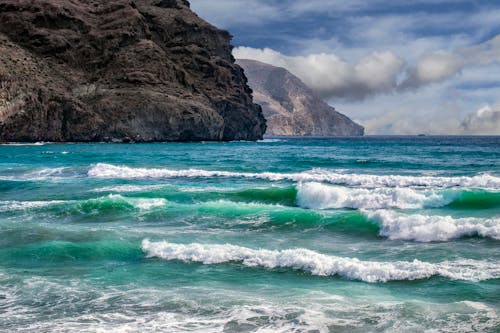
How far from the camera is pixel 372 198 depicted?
955 inches

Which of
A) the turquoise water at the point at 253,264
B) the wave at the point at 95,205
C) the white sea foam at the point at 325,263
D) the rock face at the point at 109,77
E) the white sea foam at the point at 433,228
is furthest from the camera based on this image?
the rock face at the point at 109,77

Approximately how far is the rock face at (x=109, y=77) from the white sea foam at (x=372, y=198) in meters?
95.5

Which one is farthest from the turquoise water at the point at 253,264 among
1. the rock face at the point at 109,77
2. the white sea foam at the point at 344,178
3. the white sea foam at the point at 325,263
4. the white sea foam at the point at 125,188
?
the rock face at the point at 109,77

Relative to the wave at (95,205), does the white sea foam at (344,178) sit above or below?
above

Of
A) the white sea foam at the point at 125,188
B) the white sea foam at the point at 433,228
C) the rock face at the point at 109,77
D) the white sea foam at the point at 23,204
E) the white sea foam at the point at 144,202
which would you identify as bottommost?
the white sea foam at the point at 23,204

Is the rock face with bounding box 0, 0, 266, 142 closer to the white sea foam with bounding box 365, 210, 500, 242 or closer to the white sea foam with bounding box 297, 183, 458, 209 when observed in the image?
the white sea foam with bounding box 297, 183, 458, 209

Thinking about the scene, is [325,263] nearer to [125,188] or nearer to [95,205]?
[95,205]

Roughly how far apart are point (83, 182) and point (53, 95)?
91786 millimetres

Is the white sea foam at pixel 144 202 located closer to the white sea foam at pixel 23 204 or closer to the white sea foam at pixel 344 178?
the white sea foam at pixel 23 204

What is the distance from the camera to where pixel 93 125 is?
12388cm

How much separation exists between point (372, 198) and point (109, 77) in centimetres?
12531

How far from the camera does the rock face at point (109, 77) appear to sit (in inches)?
4624

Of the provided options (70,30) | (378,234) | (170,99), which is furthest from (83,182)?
(70,30)

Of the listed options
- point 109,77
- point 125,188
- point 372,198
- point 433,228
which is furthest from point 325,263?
point 109,77
